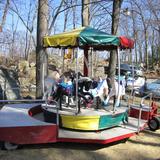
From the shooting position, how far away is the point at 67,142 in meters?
9.29

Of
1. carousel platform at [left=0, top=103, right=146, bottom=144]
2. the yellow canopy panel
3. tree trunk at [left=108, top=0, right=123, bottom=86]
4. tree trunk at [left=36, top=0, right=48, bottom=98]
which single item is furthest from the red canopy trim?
tree trunk at [left=108, top=0, right=123, bottom=86]

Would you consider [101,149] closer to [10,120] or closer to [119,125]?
[119,125]

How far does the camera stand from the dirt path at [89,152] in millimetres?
8352

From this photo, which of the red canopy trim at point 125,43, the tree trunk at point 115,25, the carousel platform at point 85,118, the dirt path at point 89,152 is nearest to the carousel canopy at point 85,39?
the red canopy trim at point 125,43

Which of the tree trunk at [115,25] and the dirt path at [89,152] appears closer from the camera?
the dirt path at [89,152]

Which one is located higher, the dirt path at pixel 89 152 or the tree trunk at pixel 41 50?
the tree trunk at pixel 41 50

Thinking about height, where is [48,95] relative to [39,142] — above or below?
above

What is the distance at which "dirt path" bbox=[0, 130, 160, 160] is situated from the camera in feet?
27.4

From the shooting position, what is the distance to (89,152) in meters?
8.77

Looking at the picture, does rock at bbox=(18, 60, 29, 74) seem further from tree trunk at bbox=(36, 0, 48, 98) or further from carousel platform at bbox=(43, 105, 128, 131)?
carousel platform at bbox=(43, 105, 128, 131)

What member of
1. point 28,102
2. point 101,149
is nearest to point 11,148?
point 101,149

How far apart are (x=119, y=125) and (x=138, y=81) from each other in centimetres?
1229

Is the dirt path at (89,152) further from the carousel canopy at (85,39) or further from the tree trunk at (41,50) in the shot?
the tree trunk at (41,50)

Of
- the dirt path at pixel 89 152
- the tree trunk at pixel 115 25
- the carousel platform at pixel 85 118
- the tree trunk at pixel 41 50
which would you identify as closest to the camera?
the dirt path at pixel 89 152
